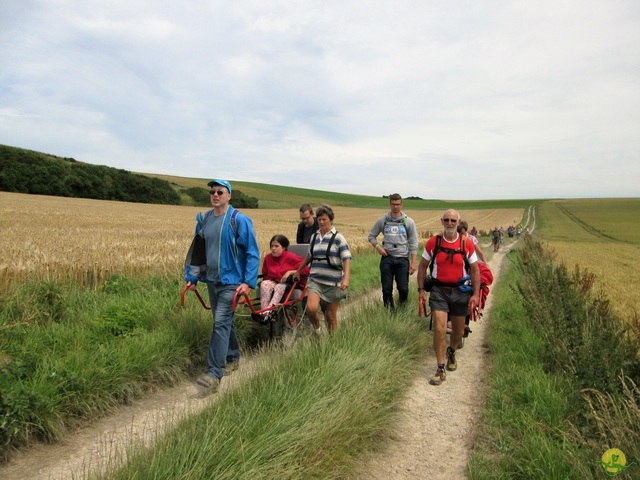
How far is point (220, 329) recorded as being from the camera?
15.1 ft

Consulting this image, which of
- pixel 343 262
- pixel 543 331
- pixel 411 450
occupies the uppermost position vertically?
pixel 343 262

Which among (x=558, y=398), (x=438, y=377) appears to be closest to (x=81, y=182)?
(x=438, y=377)

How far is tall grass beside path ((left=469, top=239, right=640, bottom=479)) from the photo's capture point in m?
2.92

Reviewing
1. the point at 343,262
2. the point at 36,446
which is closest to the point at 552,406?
the point at 343,262

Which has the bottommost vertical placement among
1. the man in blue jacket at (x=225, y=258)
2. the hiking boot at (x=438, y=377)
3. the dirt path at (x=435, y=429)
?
the dirt path at (x=435, y=429)

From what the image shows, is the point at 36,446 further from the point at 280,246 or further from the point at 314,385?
the point at 280,246

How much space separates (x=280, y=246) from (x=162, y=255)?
4.61 m

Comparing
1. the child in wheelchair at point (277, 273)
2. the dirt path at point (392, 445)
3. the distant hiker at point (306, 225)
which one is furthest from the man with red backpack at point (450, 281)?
the distant hiker at point (306, 225)

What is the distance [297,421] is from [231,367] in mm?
2227

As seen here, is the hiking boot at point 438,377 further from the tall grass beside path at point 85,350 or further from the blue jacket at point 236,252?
the tall grass beside path at point 85,350

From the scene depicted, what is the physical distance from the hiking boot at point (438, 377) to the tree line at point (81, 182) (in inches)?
2235

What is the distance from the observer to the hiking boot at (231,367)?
474 centimetres

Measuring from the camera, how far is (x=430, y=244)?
530 centimetres

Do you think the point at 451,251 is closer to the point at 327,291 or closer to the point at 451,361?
the point at 451,361
